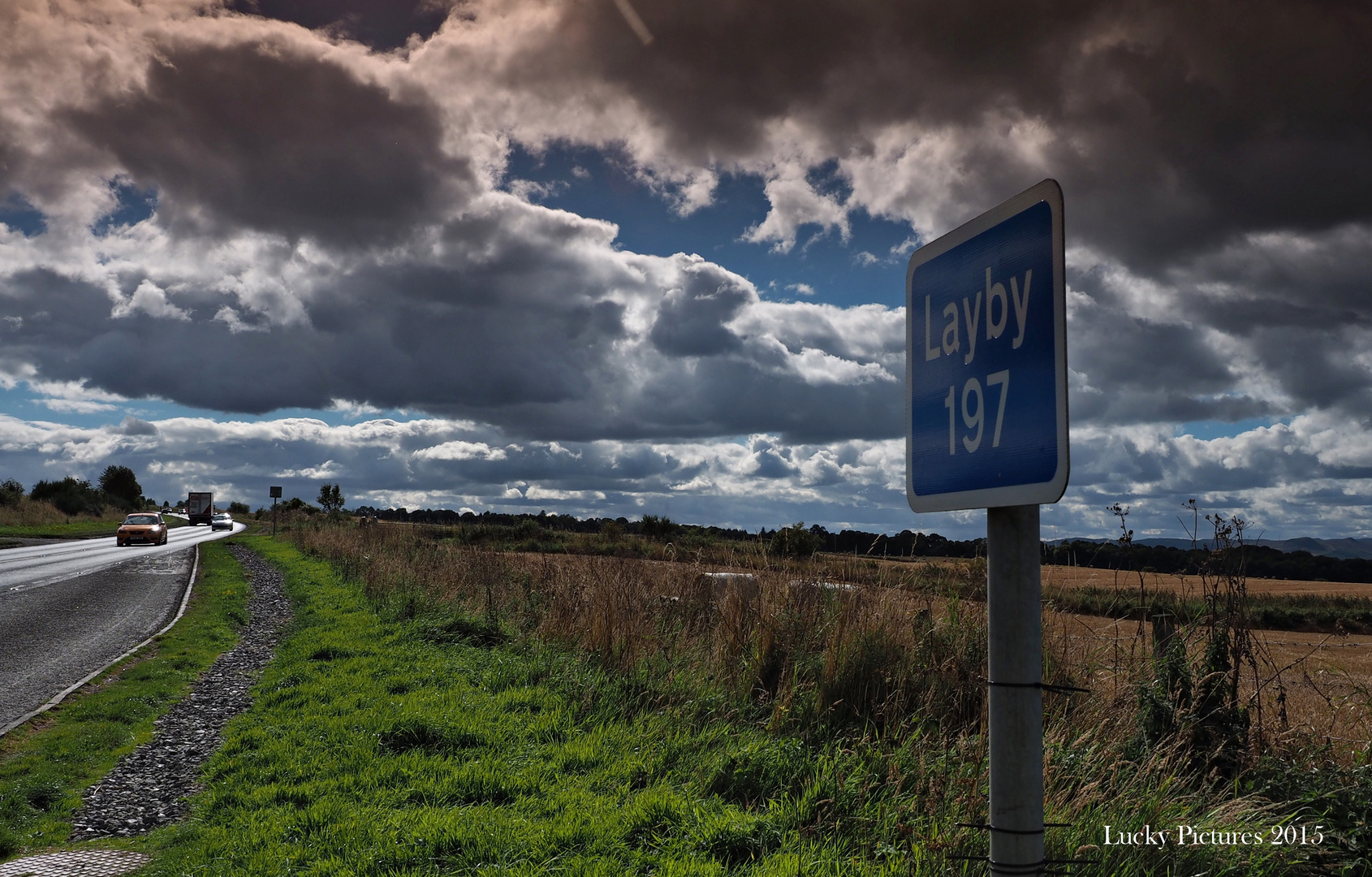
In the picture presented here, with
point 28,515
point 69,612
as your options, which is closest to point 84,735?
point 69,612

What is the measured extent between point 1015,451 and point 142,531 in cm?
4772

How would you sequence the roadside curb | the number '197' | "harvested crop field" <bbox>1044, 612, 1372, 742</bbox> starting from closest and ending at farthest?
the number '197', "harvested crop field" <bbox>1044, 612, 1372, 742</bbox>, the roadside curb

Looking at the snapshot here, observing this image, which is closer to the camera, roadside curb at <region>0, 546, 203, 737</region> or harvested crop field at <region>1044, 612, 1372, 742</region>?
harvested crop field at <region>1044, 612, 1372, 742</region>

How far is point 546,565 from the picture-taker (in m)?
13.8

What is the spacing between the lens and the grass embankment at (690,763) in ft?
13.8

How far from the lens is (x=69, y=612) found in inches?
616

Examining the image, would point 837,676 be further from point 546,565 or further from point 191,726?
point 546,565

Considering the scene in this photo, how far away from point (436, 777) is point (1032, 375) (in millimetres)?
5300

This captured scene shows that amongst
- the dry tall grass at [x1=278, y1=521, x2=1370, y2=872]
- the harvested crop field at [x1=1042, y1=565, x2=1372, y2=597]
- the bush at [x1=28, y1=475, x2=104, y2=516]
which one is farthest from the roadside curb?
the bush at [x1=28, y1=475, x2=104, y2=516]

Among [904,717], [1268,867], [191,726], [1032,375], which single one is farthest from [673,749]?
[191,726]

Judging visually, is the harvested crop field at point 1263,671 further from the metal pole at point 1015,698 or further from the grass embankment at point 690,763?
the metal pole at point 1015,698

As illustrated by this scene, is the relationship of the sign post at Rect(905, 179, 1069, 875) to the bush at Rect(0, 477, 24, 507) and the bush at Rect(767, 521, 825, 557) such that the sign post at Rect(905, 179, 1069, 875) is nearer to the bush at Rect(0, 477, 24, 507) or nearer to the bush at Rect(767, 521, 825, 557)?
the bush at Rect(767, 521, 825, 557)

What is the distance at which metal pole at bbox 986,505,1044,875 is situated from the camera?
1.67 metres

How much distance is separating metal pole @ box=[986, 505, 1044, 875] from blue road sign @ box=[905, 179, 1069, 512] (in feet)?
0.34
